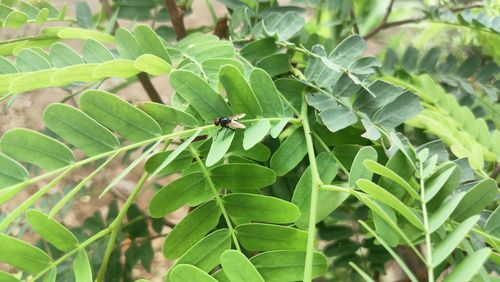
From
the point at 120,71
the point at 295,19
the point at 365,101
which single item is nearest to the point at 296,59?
the point at 295,19

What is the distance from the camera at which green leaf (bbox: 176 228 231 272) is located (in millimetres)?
474

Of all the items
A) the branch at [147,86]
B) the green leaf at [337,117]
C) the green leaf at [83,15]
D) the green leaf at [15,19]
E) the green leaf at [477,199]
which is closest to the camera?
the green leaf at [477,199]

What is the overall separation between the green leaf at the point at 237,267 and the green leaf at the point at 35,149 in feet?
0.60

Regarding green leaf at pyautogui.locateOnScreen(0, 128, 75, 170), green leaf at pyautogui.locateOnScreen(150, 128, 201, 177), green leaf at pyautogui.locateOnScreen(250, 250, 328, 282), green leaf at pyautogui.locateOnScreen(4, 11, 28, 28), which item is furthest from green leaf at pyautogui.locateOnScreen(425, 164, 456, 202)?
green leaf at pyautogui.locateOnScreen(4, 11, 28, 28)

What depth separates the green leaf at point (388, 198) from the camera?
0.40 meters

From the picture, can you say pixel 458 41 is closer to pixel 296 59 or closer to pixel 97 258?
pixel 296 59

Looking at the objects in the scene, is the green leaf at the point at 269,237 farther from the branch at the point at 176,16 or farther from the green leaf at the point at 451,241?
the branch at the point at 176,16

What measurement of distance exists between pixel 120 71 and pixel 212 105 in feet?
0.32

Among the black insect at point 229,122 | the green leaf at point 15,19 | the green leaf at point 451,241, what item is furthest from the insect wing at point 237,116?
the green leaf at point 15,19

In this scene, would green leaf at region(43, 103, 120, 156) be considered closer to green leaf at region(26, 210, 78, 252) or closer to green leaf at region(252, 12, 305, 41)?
green leaf at region(26, 210, 78, 252)

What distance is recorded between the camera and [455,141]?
65 cm

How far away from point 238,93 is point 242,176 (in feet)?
0.28

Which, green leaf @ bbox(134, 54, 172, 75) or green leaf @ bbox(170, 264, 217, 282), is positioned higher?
green leaf @ bbox(134, 54, 172, 75)

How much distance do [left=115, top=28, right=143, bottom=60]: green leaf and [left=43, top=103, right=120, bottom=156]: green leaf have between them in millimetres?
123
